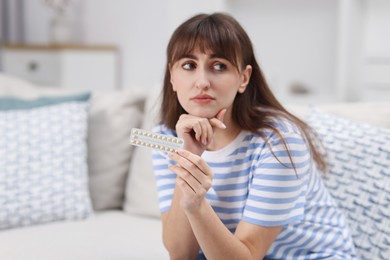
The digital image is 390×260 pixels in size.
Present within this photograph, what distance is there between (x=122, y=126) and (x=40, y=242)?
0.53 meters

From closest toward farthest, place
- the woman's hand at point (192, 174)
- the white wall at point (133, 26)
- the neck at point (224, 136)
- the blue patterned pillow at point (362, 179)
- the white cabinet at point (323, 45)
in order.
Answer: the woman's hand at point (192, 174)
the neck at point (224, 136)
the blue patterned pillow at point (362, 179)
the white cabinet at point (323, 45)
the white wall at point (133, 26)

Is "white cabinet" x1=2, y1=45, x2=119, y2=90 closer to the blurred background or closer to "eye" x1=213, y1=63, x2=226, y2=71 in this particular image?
the blurred background

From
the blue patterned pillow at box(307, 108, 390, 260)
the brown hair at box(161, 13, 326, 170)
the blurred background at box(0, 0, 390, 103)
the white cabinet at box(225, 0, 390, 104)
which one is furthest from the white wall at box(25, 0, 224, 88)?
the brown hair at box(161, 13, 326, 170)

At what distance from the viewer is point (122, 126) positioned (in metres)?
2.07

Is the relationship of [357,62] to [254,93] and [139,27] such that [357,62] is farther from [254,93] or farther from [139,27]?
[254,93]

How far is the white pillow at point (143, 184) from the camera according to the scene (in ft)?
6.47

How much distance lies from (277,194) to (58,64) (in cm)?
296

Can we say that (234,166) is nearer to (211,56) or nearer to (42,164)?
(211,56)

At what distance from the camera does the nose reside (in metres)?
1.19

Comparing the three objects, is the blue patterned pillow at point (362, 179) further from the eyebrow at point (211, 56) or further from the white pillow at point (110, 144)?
the white pillow at point (110, 144)

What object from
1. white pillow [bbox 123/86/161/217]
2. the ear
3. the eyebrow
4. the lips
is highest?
the eyebrow

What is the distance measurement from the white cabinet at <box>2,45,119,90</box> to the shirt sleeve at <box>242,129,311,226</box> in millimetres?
2876

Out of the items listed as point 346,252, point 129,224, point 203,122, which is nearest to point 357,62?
point 129,224

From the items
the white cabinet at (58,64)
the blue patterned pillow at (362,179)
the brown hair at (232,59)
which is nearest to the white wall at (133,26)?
the white cabinet at (58,64)
